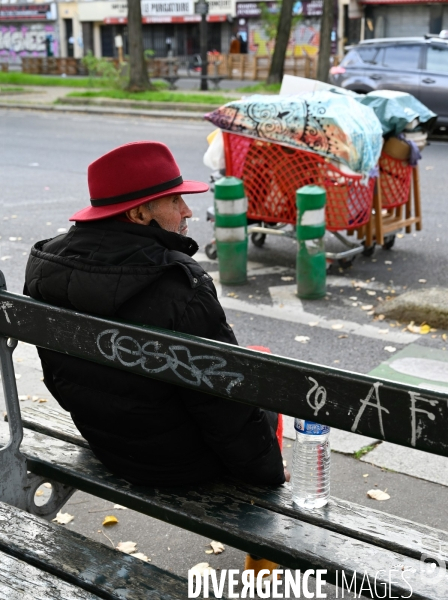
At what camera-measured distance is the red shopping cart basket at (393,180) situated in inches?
290

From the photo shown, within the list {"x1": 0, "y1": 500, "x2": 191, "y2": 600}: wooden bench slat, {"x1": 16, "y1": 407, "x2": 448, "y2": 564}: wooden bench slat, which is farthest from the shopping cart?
{"x1": 0, "y1": 500, "x2": 191, "y2": 600}: wooden bench slat

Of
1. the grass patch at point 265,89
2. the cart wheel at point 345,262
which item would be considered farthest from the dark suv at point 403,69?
the cart wheel at point 345,262

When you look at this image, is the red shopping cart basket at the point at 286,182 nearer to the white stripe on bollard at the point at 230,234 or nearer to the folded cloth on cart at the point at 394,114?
the white stripe on bollard at the point at 230,234

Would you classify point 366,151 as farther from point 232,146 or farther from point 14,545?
point 14,545

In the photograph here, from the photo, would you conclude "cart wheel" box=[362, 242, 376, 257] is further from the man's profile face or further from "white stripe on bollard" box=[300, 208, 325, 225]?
the man's profile face

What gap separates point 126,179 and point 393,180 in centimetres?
523

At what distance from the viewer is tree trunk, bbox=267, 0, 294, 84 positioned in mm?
24969

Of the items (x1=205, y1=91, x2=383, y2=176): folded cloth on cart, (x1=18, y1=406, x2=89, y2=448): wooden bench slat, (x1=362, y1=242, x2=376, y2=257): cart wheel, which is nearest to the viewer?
(x1=18, y1=406, x2=89, y2=448): wooden bench slat

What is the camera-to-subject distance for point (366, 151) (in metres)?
6.38

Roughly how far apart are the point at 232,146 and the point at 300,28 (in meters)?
37.6

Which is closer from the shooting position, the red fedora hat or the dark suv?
the red fedora hat

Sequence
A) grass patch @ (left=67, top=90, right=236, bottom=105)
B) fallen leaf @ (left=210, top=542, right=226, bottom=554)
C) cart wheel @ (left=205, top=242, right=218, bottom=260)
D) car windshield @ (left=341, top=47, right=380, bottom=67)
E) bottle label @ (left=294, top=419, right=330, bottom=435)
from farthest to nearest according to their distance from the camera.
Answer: grass patch @ (left=67, top=90, right=236, bottom=105), car windshield @ (left=341, top=47, right=380, bottom=67), cart wheel @ (left=205, top=242, right=218, bottom=260), fallen leaf @ (left=210, top=542, right=226, bottom=554), bottle label @ (left=294, top=419, right=330, bottom=435)

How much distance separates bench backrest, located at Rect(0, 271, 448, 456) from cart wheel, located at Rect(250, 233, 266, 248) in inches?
215

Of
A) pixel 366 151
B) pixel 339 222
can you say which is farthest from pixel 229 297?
pixel 366 151
